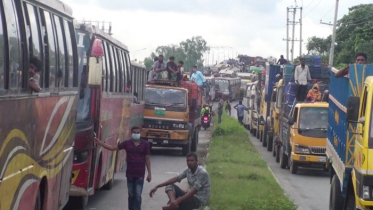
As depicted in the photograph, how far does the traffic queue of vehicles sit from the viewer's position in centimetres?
800

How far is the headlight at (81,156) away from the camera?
14.1 metres

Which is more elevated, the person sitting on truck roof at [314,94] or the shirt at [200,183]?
the person sitting on truck roof at [314,94]

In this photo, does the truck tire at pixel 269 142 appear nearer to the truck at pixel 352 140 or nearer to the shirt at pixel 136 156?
the truck at pixel 352 140

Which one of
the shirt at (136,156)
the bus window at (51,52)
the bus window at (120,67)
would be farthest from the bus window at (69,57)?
the bus window at (120,67)

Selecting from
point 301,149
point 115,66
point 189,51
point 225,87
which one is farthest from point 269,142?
point 189,51

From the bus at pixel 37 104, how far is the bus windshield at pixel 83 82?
4.87 feet

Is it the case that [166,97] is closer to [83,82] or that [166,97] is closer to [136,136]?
[83,82]

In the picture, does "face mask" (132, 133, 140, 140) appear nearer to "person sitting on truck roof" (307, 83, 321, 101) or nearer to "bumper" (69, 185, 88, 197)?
"bumper" (69, 185, 88, 197)

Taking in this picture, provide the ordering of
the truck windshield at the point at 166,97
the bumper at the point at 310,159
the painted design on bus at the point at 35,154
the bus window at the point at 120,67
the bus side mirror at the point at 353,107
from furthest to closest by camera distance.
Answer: the truck windshield at the point at 166,97 < the bumper at the point at 310,159 < the bus window at the point at 120,67 < the bus side mirror at the point at 353,107 < the painted design on bus at the point at 35,154

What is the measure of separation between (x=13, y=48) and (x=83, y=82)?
6.14 meters

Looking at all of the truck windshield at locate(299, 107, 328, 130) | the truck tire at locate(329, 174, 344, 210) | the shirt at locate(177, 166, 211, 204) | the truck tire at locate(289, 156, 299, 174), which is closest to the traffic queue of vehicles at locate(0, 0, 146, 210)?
the shirt at locate(177, 166, 211, 204)

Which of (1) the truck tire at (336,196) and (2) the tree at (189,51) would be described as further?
(2) the tree at (189,51)

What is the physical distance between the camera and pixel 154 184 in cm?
2069

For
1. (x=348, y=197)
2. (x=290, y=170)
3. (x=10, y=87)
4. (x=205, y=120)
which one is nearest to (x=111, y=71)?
(x=348, y=197)
